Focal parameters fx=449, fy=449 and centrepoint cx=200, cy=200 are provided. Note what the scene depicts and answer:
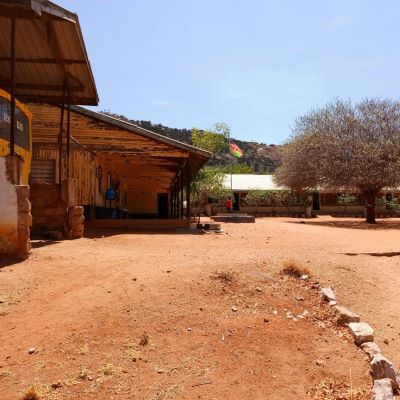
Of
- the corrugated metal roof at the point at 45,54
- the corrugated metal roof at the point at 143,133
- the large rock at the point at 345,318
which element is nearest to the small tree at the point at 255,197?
the corrugated metal roof at the point at 143,133

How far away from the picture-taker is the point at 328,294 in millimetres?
6977

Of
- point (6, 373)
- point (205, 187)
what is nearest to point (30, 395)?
point (6, 373)

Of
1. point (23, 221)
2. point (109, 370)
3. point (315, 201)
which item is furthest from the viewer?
point (315, 201)

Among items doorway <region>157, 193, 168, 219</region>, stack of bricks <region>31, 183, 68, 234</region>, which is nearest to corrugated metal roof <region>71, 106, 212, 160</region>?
stack of bricks <region>31, 183, 68, 234</region>

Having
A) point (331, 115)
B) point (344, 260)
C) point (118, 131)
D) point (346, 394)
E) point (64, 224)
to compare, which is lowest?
point (346, 394)

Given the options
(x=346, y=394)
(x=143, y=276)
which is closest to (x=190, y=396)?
(x=346, y=394)

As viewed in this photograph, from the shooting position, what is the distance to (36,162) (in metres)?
15.0

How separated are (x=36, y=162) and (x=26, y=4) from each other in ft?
26.8

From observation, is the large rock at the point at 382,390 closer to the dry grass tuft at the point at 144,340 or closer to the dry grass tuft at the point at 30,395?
the dry grass tuft at the point at 144,340

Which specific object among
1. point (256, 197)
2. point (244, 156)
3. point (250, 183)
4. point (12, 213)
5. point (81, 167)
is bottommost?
point (12, 213)

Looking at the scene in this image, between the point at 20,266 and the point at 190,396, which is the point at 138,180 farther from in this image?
the point at 190,396

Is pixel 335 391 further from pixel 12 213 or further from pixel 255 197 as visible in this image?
pixel 255 197

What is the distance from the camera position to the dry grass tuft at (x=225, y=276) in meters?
6.69

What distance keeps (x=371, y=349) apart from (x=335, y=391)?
1050 mm
